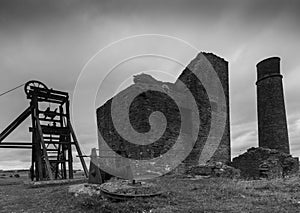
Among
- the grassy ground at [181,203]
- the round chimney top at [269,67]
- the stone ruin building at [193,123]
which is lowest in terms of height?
the grassy ground at [181,203]

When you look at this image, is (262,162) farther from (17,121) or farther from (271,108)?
(17,121)

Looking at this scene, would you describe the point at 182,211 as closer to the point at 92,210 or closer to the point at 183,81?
the point at 92,210

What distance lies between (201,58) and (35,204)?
14.6 m

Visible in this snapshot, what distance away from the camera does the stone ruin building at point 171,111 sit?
50.6 feet

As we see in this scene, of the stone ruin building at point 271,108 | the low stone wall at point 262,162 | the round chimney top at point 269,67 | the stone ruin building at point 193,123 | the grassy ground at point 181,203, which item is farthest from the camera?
the round chimney top at point 269,67

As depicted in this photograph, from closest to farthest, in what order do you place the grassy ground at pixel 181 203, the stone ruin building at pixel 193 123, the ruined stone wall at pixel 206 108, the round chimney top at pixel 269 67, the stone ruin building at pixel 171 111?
the grassy ground at pixel 181 203 < the stone ruin building at pixel 193 123 < the stone ruin building at pixel 171 111 < the ruined stone wall at pixel 206 108 < the round chimney top at pixel 269 67

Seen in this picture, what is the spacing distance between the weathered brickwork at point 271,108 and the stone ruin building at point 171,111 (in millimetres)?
5397

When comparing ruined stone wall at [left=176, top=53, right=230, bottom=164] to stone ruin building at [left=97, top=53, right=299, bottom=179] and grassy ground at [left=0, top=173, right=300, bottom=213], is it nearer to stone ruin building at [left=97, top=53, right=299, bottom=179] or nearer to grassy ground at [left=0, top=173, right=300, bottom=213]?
stone ruin building at [left=97, top=53, right=299, bottom=179]

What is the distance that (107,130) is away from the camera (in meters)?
20.9

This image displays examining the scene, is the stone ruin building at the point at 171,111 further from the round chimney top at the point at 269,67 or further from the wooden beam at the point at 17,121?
the wooden beam at the point at 17,121

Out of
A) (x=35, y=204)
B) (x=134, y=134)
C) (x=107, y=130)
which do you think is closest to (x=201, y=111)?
(x=134, y=134)

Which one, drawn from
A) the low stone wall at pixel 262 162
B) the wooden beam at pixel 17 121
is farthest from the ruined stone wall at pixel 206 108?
the wooden beam at pixel 17 121

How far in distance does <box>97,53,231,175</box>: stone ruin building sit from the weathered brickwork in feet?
17.7

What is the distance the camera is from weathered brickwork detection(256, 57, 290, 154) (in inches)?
879
